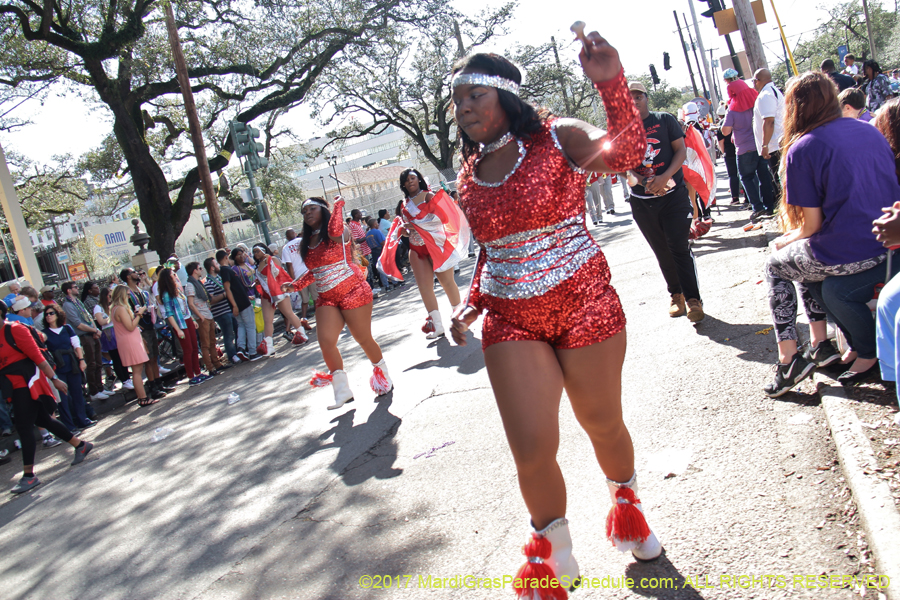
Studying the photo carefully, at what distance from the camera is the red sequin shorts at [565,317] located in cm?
247

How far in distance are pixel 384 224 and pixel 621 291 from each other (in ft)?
36.8

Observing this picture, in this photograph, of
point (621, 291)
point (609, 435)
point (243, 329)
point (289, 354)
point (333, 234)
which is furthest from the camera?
point (243, 329)

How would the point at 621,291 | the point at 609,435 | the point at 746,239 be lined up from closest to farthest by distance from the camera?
the point at 609,435 → the point at 621,291 → the point at 746,239

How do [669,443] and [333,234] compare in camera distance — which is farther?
[333,234]

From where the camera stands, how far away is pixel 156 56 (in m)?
19.5

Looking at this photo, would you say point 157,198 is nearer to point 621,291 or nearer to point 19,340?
point 19,340

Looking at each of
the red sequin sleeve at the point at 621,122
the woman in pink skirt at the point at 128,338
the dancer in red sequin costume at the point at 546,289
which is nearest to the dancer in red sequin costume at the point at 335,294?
the dancer in red sequin costume at the point at 546,289

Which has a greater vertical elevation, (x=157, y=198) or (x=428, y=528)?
(x=157, y=198)

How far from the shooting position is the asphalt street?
9.05ft

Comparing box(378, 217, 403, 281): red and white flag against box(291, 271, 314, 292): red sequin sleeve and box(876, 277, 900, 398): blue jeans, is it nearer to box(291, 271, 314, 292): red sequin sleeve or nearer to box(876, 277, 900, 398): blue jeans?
box(291, 271, 314, 292): red sequin sleeve

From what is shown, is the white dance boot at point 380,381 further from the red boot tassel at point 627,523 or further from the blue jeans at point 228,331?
the blue jeans at point 228,331

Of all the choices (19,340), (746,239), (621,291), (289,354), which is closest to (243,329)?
(289,354)

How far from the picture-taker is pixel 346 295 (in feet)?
20.6

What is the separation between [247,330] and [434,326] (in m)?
4.90
